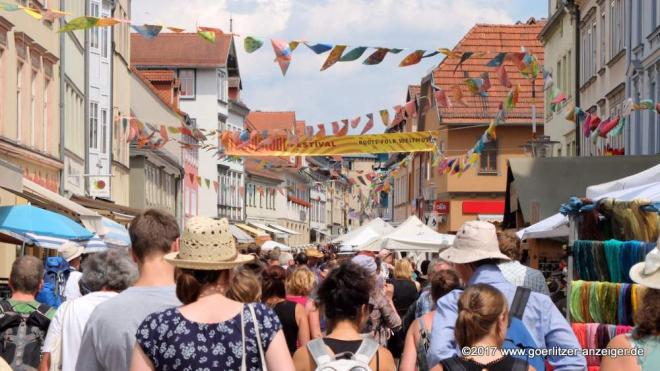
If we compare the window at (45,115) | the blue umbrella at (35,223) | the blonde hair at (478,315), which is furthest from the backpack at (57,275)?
the window at (45,115)

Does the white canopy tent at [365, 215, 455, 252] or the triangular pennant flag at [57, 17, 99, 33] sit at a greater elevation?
the triangular pennant flag at [57, 17, 99, 33]

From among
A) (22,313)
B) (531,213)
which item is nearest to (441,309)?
(22,313)

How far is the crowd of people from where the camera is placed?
5.12 meters

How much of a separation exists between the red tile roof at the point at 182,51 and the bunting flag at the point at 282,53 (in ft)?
199

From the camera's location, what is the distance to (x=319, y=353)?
6.46m

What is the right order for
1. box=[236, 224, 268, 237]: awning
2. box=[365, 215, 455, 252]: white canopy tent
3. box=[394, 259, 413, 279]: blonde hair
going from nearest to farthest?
box=[394, 259, 413, 279]: blonde hair, box=[365, 215, 455, 252]: white canopy tent, box=[236, 224, 268, 237]: awning

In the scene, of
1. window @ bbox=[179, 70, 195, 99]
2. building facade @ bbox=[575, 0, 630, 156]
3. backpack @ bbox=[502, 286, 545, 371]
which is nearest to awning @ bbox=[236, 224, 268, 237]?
window @ bbox=[179, 70, 195, 99]

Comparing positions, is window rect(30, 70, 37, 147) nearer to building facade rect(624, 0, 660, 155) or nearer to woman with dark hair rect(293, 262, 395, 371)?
building facade rect(624, 0, 660, 155)

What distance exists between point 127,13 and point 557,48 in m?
14.6

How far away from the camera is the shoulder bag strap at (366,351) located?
6.34m

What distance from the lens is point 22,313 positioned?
8.62 meters

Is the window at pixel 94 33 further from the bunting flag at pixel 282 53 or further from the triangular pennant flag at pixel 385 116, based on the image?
the bunting flag at pixel 282 53

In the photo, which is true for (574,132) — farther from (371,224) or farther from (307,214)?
(307,214)

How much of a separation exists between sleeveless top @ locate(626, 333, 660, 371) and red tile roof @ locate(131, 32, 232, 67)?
74634 millimetres
